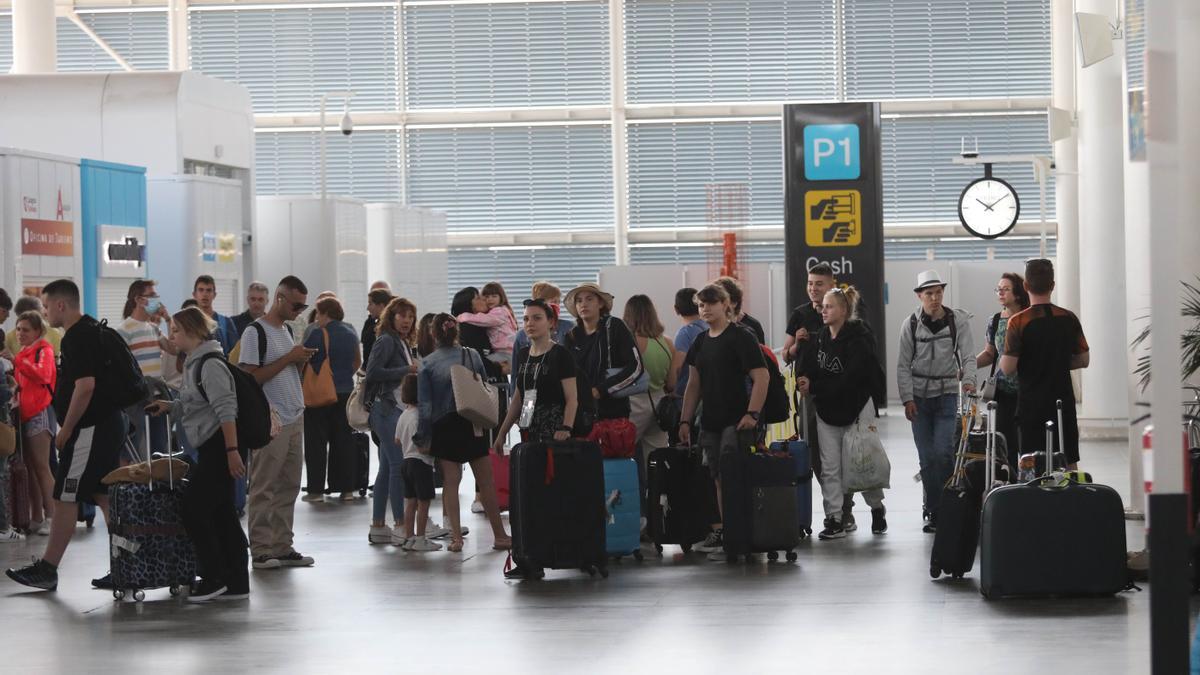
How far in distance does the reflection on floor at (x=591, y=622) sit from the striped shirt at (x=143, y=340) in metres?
2.02

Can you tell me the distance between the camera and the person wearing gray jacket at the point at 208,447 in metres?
7.99

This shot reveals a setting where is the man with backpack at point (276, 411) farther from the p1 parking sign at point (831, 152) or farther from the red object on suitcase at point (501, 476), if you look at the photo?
the p1 parking sign at point (831, 152)

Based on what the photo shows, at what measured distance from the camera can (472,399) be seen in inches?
367

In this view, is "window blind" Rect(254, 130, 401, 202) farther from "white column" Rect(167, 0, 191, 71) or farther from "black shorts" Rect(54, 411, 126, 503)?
"black shorts" Rect(54, 411, 126, 503)

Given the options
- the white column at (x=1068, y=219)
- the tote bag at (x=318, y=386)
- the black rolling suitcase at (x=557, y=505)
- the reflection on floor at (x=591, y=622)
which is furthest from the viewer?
the white column at (x=1068, y=219)

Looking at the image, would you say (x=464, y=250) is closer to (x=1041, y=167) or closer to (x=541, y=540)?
(x=1041, y=167)

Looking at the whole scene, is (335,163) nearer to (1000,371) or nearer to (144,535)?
(1000,371)

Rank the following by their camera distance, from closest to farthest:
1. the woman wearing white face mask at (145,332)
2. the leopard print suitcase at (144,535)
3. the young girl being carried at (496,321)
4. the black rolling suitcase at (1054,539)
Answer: the black rolling suitcase at (1054,539) → the leopard print suitcase at (144,535) → the woman wearing white face mask at (145,332) → the young girl being carried at (496,321)

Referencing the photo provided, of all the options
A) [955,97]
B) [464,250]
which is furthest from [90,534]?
[955,97]

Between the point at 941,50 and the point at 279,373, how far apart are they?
20.2 meters

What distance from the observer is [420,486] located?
9680 mm

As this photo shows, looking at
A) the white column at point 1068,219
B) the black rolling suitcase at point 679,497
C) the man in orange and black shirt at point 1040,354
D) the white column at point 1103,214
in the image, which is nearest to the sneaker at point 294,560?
the black rolling suitcase at point 679,497

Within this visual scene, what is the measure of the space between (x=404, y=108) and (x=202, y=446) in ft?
67.3

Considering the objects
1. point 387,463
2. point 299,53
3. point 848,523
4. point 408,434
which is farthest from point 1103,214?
point 299,53
